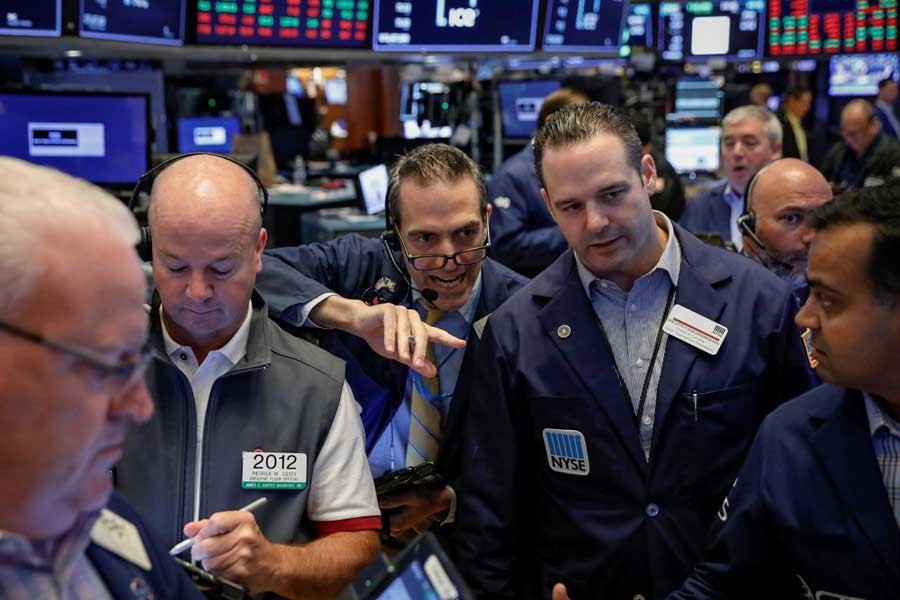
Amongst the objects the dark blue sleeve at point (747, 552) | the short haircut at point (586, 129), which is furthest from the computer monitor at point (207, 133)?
the dark blue sleeve at point (747, 552)

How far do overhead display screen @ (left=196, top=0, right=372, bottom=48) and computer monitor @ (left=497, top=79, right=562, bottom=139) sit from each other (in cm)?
169

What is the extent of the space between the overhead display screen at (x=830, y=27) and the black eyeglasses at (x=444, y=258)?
7.42 m

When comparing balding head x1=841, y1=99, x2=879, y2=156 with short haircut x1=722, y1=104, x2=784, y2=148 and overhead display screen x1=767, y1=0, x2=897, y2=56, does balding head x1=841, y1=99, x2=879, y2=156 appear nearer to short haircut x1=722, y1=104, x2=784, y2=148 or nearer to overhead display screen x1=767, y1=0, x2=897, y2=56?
overhead display screen x1=767, y1=0, x2=897, y2=56

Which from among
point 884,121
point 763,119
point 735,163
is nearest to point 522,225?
point 735,163

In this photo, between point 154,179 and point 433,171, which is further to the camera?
point 433,171

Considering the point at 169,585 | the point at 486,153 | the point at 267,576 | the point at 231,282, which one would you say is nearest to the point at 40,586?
the point at 169,585

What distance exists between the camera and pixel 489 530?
2223 mm

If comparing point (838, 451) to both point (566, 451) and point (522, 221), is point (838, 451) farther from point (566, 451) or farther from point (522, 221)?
point (522, 221)

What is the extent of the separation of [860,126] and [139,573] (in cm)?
787

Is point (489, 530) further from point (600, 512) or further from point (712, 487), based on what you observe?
point (712, 487)

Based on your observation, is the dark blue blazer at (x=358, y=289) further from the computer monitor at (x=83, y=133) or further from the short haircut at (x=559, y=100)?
the computer monitor at (x=83, y=133)

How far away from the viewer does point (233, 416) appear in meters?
1.97

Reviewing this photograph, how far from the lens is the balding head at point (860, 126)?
26.0ft

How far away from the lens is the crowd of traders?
5.49 ft
